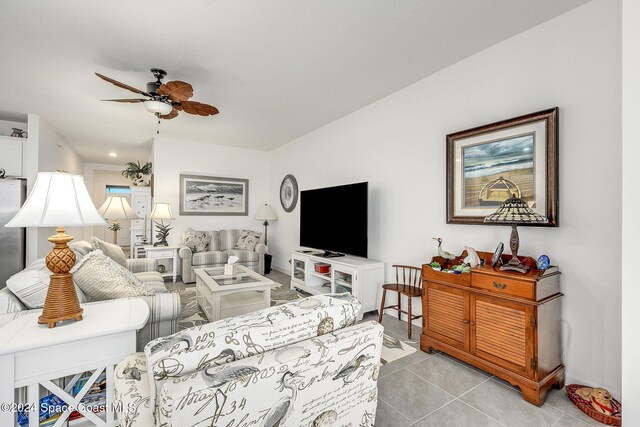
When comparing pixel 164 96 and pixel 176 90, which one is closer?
pixel 176 90

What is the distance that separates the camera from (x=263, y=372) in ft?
2.90

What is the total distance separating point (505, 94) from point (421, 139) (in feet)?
2.71

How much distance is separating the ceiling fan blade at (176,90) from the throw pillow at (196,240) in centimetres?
284

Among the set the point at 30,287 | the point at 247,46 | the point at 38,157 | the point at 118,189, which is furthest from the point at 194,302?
the point at 118,189

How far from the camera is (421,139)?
2.98m

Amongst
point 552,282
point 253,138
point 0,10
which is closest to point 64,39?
point 0,10

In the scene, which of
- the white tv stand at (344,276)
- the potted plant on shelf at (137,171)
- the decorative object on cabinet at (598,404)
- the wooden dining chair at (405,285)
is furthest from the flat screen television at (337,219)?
the potted plant on shelf at (137,171)

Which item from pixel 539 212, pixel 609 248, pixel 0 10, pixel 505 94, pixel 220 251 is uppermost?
pixel 0 10

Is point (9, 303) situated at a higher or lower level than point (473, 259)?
lower

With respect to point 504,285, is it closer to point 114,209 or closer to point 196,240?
point 114,209

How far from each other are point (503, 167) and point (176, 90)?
9.54 feet

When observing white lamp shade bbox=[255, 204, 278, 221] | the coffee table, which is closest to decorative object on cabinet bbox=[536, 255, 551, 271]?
the coffee table

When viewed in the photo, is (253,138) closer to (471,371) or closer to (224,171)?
(224,171)

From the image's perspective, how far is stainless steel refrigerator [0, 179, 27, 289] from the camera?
3.72m
